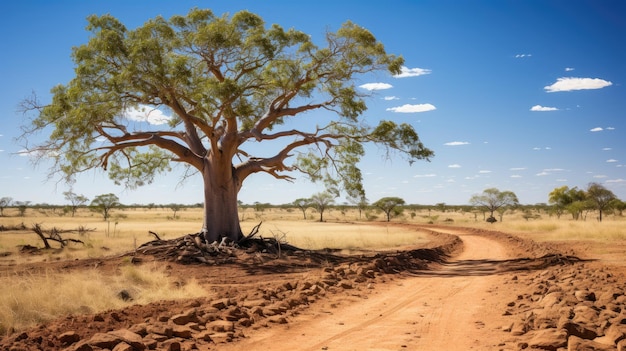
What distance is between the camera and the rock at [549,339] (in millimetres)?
5102

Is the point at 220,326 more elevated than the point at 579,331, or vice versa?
the point at 579,331

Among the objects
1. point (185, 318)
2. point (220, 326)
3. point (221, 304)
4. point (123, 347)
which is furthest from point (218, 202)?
point (123, 347)

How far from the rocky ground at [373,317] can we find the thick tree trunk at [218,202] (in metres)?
5.88

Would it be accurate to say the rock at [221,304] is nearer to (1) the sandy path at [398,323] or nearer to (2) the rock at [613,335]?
(1) the sandy path at [398,323]

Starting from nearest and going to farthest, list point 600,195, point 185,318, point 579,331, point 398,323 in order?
1. point 579,331
2. point 185,318
3. point 398,323
4. point 600,195

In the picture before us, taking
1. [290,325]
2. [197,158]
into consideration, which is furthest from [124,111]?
[290,325]

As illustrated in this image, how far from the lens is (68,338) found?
5.70 meters

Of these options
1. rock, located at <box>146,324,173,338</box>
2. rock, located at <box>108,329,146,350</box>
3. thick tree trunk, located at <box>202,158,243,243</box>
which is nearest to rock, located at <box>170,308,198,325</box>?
rock, located at <box>146,324,173,338</box>

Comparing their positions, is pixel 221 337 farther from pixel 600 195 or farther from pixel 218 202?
pixel 600 195

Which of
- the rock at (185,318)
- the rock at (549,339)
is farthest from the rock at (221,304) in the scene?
the rock at (549,339)

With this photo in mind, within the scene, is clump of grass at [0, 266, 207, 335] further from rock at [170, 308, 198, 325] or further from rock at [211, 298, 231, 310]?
rock at [170, 308, 198, 325]

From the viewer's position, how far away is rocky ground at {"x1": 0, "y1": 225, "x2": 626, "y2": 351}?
558cm

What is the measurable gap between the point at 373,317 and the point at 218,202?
37.6ft

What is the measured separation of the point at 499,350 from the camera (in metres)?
5.34
